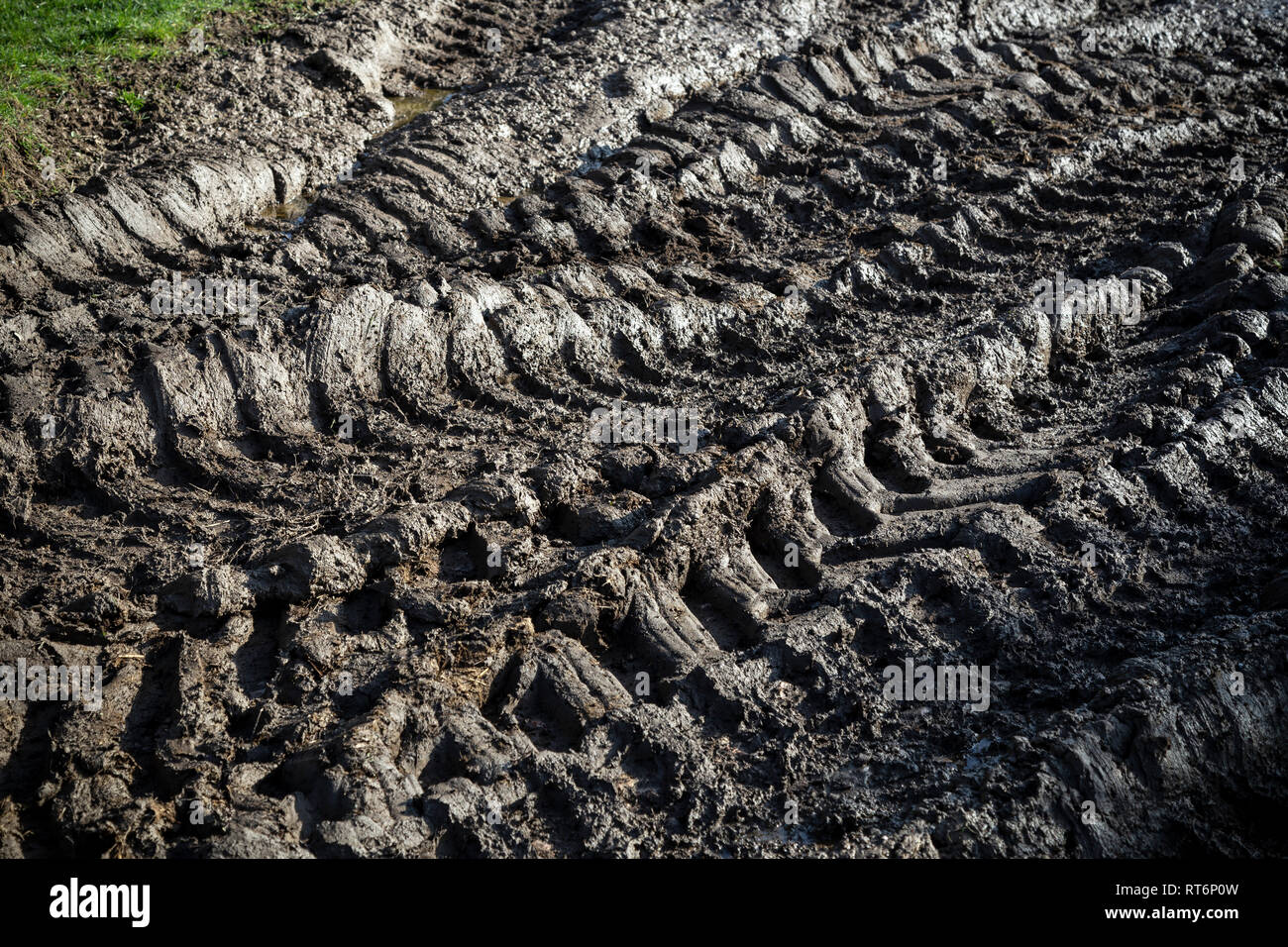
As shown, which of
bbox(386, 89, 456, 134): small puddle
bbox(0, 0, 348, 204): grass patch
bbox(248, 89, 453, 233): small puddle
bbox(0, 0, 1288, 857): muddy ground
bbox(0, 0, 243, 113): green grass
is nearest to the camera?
bbox(0, 0, 1288, 857): muddy ground

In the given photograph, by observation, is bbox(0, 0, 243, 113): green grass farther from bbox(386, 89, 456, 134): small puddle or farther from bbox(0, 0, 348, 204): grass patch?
bbox(386, 89, 456, 134): small puddle

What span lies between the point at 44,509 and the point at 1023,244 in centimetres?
603

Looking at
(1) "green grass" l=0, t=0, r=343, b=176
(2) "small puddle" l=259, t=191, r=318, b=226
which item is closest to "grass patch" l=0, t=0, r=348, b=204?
(1) "green grass" l=0, t=0, r=343, b=176

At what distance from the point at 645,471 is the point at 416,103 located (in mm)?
4790

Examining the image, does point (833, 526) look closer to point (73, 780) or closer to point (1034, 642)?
point (1034, 642)

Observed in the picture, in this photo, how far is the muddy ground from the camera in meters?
3.63

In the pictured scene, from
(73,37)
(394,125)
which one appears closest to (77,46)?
(73,37)

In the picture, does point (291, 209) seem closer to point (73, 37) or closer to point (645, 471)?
point (73, 37)

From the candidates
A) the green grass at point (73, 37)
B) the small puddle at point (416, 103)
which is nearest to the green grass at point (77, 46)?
the green grass at point (73, 37)

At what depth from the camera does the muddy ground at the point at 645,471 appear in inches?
143

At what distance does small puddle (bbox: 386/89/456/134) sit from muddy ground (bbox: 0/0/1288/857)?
0.03 m

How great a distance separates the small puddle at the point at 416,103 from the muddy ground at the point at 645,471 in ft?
0.11

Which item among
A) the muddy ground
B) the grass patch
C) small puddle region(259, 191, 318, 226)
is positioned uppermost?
the grass patch
